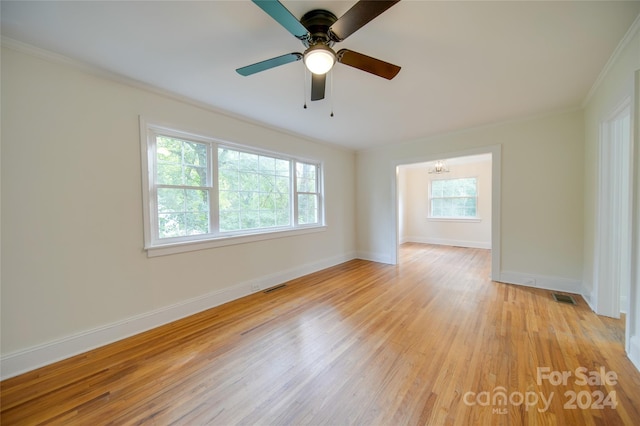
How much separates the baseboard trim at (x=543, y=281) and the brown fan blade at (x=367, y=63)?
367cm

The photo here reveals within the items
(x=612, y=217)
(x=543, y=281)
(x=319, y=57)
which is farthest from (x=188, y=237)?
(x=543, y=281)

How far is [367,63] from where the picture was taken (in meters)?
1.77

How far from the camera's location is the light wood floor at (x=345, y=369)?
147 cm

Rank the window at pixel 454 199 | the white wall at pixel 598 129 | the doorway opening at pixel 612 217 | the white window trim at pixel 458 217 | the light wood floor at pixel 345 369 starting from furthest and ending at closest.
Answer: the window at pixel 454 199 < the white window trim at pixel 458 217 < the doorway opening at pixel 612 217 < the white wall at pixel 598 129 < the light wood floor at pixel 345 369

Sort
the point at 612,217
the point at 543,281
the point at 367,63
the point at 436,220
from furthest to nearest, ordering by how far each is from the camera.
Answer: the point at 436,220
the point at 543,281
the point at 612,217
the point at 367,63

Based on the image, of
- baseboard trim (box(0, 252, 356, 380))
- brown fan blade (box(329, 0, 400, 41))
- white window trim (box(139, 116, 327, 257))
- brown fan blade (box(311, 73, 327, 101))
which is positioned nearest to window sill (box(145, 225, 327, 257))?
white window trim (box(139, 116, 327, 257))

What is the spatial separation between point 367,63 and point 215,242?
2587mm

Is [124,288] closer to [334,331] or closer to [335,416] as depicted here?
[334,331]

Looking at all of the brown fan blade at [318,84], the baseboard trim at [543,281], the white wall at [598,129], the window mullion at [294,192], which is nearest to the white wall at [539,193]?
the baseboard trim at [543,281]

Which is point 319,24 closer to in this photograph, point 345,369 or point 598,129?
point 345,369

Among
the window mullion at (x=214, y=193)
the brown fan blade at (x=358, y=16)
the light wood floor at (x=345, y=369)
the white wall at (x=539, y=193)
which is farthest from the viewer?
the white wall at (x=539, y=193)

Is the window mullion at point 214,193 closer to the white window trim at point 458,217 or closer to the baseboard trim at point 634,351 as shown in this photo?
the baseboard trim at point 634,351

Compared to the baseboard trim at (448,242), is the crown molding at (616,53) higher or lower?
higher

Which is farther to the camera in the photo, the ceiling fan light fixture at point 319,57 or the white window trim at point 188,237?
the white window trim at point 188,237
